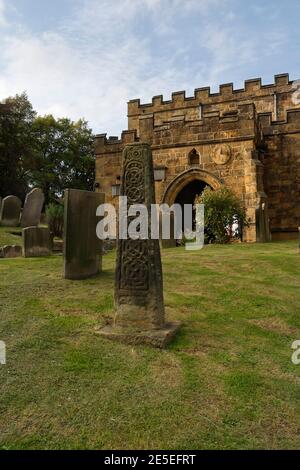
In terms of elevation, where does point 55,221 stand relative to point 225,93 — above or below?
below

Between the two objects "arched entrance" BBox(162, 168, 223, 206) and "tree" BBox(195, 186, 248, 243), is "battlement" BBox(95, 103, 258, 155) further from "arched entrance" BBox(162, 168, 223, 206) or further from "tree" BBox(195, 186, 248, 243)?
"tree" BBox(195, 186, 248, 243)

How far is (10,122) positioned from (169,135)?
17.2m

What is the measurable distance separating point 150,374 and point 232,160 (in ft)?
43.6

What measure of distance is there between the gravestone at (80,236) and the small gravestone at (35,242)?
9.65 feet

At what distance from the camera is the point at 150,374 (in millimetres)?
3969

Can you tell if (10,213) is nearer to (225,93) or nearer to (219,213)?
(219,213)

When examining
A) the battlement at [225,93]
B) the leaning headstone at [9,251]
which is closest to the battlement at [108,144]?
the battlement at [225,93]

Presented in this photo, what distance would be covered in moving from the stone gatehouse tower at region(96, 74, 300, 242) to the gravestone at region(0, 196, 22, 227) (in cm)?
417

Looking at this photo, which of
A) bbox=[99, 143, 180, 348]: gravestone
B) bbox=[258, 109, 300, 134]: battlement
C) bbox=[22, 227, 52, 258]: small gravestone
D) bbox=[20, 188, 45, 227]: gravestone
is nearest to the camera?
bbox=[99, 143, 180, 348]: gravestone

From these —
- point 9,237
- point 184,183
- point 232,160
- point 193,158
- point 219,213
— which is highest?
point 193,158

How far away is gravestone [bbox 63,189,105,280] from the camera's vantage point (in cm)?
689

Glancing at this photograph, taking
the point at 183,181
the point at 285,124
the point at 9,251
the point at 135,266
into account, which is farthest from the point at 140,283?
the point at 285,124

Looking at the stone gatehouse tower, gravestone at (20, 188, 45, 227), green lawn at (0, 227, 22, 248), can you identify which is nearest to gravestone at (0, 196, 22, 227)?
green lawn at (0, 227, 22, 248)

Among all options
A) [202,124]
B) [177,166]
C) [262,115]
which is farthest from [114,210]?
[262,115]
